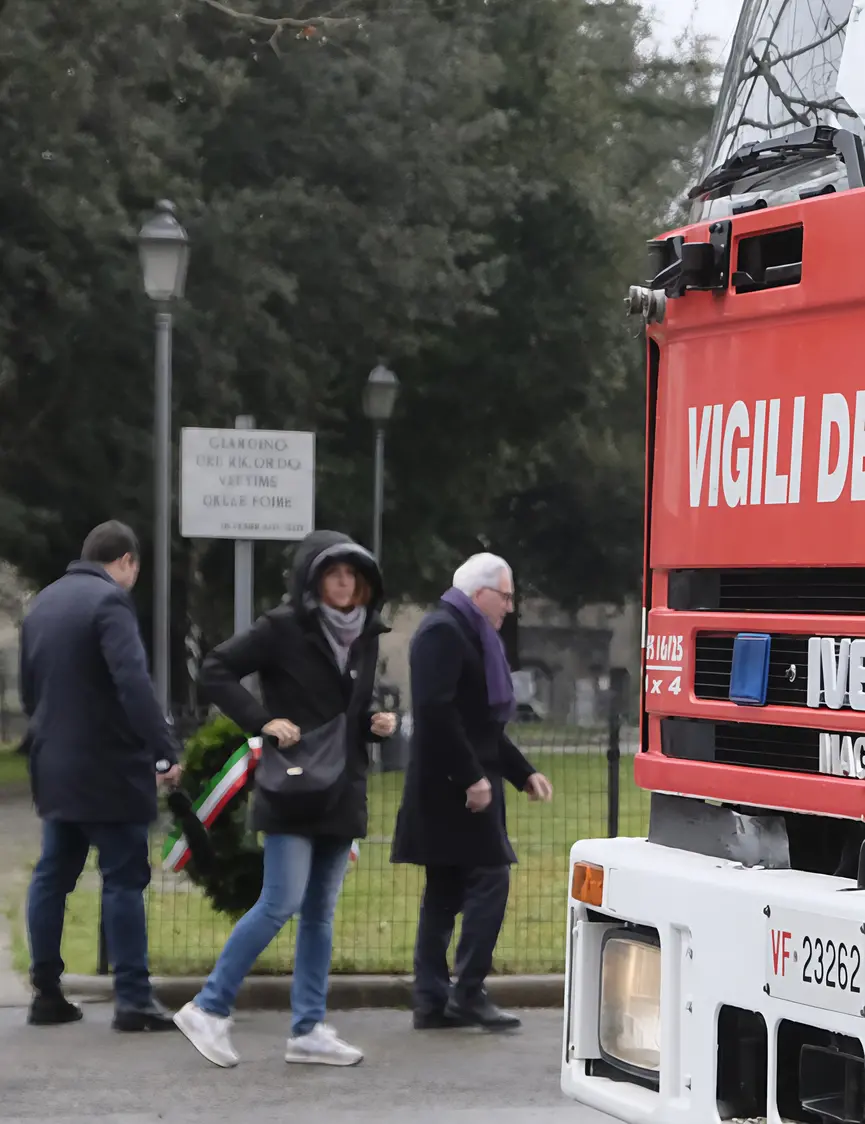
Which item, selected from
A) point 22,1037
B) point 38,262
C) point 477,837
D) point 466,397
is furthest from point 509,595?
point 466,397

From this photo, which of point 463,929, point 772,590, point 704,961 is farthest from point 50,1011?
point 772,590

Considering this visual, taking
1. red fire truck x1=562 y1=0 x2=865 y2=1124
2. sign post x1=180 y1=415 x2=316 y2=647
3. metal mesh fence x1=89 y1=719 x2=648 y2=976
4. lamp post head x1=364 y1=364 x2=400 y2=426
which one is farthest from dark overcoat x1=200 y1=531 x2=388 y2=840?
lamp post head x1=364 y1=364 x2=400 y2=426

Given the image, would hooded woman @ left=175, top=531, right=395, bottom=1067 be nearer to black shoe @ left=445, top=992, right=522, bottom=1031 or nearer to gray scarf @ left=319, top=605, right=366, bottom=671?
gray scarf @ left=319, top=605, right=366, bottom=671

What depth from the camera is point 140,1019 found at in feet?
26.3

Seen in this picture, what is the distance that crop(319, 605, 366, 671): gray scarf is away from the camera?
741 cm

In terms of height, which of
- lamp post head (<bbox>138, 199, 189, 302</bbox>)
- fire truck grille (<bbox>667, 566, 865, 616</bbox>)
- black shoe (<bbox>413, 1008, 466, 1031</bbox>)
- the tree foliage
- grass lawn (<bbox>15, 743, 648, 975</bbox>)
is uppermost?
the tree foliage

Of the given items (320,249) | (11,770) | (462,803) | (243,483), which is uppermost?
(320,249)

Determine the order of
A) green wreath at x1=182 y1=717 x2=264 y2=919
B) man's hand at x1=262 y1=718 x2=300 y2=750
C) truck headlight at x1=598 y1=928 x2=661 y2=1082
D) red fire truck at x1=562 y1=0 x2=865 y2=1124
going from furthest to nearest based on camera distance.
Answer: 1. green wreath at x1=182 y1=717 x2=264 y2=919
2. man's hand at x1=262 y1=718 x2=300 y2=750
3. truck headlight at x1=598 y1=928 x2=661 y2=1082
4. red fire truck at x1=562 y1=0 x2=865 y2=1124

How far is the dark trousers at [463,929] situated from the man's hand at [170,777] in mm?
1036

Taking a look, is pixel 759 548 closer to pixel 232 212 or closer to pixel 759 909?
pixel 759 909

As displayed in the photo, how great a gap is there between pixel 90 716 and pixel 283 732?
1138 mm

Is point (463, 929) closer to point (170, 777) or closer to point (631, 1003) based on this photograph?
point (170, 777)

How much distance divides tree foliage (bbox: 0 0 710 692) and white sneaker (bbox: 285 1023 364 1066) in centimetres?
1195

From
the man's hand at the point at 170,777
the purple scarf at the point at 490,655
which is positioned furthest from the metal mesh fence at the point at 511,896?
the man's hand at the point at 170,777
